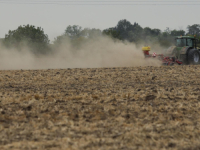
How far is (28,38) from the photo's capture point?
57.4 m

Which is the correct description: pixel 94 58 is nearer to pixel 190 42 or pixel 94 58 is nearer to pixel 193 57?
pixel 190 42

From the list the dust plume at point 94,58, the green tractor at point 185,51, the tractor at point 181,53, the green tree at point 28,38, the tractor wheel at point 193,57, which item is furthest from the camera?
the green tree at point 28,38

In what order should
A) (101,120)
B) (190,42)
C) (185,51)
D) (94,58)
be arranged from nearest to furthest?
1. (101,120)
2. (185,51)
3. (190,42)
4. (94,58)

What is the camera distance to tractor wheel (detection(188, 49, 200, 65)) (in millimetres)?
24064

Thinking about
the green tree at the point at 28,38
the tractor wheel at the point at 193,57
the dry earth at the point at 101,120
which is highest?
the green tree at the point at 28,38

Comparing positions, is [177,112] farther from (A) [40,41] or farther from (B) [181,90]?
(A) [40,41]

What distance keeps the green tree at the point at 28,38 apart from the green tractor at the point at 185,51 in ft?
101

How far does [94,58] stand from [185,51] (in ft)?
22.6

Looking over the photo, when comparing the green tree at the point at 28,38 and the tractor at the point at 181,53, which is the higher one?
the green tree at the point at 28,38

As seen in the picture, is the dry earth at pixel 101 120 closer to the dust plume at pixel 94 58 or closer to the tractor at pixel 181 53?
the tractor at pixel 181 53

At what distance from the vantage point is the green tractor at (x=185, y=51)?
2417cm

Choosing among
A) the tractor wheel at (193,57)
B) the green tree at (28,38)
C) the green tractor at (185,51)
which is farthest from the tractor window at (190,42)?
the green tree at (28,38)

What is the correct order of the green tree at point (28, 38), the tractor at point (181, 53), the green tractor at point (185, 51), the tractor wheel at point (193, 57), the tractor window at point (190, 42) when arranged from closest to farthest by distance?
1. the tractor at point (181, 53)
2. the tractor wheel at point (193, 57)
3. the green tractor at point (185, 51)
4. the tractor window at point (190, 42)
5. the green tree at point (28, 38)

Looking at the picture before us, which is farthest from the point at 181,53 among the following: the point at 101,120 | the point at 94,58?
the point at 101,120
